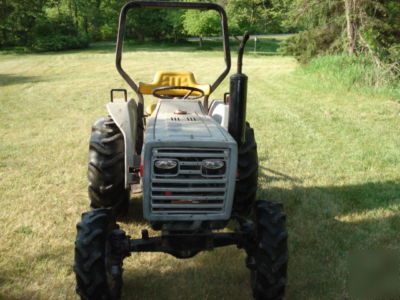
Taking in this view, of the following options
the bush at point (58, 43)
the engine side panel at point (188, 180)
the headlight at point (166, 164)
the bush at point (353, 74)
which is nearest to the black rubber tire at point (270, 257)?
Result: the engine side panel at point (188, 180)

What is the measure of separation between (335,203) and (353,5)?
28.8 feet

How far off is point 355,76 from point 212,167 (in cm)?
931

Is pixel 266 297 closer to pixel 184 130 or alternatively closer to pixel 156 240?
pixel 156 240

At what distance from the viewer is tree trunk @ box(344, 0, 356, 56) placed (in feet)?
37.4

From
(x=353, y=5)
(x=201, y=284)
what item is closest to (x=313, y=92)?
(x=353, y=5)

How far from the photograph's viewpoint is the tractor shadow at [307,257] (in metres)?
3.00

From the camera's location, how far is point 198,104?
140 inches

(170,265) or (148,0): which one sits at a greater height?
(148,0)

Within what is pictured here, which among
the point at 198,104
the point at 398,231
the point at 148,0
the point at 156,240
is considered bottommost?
the point at 398,231

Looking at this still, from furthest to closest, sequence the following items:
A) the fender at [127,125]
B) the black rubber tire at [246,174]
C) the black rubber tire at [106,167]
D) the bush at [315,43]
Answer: the bush at [315,43] → the black rubber tire at [246,174] → the black rubber tire at [106,167] → the fender at [127,125]

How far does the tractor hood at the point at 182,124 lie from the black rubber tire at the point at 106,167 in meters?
0.45

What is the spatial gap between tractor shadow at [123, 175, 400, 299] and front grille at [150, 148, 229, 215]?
0.75 metres

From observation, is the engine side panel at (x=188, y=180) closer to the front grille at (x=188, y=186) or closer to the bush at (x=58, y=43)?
the front grille at (x=188, y=186)

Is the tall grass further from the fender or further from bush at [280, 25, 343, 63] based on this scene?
the fender
